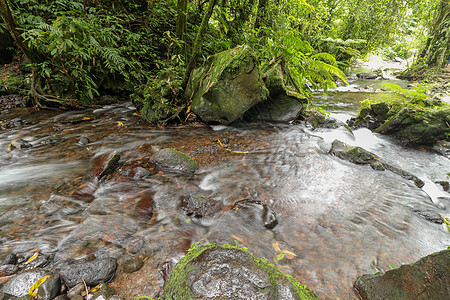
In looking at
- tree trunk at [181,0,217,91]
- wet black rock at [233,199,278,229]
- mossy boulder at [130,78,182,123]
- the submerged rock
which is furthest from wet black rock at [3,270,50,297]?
the submerged rock

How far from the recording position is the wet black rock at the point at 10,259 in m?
1.77

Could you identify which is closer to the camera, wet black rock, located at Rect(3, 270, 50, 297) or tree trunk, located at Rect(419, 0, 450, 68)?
wet black rock, located at Rect(3, 270, 50, 297)

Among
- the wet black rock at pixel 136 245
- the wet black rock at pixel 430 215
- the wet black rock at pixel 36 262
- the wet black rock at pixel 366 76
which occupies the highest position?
the wet black rock at pixel 366 76

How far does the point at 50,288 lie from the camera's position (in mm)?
1519

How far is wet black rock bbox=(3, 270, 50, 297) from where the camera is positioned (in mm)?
1508

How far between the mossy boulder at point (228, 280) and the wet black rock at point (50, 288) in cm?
86

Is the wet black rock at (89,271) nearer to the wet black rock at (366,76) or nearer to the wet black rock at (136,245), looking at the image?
the wet black rock at (136,245)

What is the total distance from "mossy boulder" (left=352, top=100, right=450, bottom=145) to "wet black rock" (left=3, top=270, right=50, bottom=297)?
7.26 m

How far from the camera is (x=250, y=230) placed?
93.7 inches

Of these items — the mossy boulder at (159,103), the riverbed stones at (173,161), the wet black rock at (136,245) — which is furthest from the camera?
the mossy boulder at (159,103)

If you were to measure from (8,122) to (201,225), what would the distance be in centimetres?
599

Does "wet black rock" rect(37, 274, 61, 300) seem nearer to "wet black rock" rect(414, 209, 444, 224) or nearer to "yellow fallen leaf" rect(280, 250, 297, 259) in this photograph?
"yellow fallen leaf" rect(280, 250, 297, 259)

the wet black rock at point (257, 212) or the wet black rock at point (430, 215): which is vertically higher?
the wet black rock at point (257, 212)

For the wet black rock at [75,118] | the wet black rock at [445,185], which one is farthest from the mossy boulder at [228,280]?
the wet black rock at [75,118]
